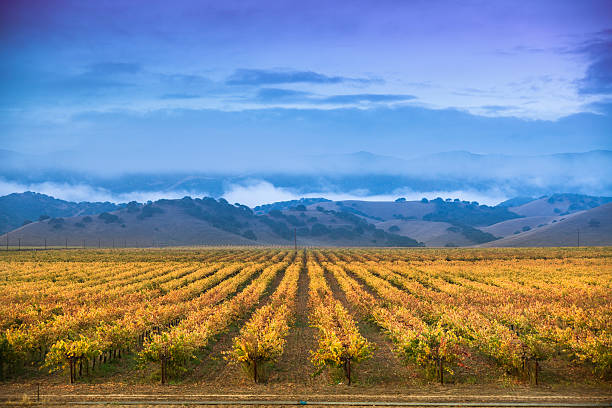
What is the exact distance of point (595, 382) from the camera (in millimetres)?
16125

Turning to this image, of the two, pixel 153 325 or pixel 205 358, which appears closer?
pixel 205 358

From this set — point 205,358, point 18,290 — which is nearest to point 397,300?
point 205,358

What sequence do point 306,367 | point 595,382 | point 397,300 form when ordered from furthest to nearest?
1. point 397,300
2. point 306,367
3. point 595,382

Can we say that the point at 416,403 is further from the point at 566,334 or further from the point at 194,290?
the point at 194,290

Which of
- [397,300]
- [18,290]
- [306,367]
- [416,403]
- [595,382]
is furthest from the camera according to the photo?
[18,290]

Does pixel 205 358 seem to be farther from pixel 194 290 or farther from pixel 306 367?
pixel 194 290

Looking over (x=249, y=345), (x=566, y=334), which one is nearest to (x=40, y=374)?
(x=249, y=345)

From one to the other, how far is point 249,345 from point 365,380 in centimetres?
464

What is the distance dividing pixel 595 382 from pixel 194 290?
95.1 feet

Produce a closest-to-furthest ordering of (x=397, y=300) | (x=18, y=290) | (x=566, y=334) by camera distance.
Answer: (x=566, y=334) < (x=397, y=300) < (x=18, y=290)

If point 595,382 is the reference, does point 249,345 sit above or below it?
above

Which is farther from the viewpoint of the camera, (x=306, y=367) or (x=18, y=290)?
(x=18, y=290)

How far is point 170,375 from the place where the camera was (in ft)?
56.0

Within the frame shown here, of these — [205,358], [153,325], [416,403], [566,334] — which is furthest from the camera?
[153,325]
